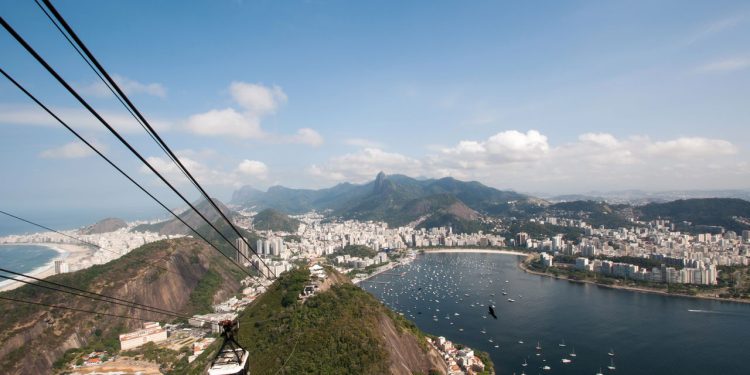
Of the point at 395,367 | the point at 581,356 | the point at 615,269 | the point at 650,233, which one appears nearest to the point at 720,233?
the point at 650,233

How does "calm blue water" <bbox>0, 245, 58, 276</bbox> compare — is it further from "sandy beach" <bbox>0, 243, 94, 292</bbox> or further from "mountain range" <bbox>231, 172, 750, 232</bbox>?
"mountain range" <bbox>231, 172, 750, 232</bbox>

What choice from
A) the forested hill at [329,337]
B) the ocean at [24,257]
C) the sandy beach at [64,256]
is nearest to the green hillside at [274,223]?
the sandy beach at [64,256]

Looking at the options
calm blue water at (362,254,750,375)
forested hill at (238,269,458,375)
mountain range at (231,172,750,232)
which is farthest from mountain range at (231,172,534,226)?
forested hill at (238,269,458,375)

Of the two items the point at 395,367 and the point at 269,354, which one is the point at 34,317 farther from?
the point at 395,367

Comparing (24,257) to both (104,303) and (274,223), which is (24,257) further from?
(104,303)

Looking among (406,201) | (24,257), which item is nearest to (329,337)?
(24,257)

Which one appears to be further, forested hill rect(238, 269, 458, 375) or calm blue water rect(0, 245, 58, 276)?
calm blue water rect(0, 245, 58, 276)
